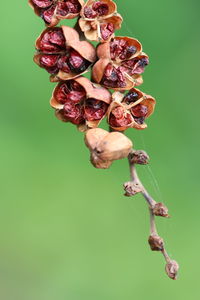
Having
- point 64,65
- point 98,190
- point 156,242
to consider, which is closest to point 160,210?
point 156,242

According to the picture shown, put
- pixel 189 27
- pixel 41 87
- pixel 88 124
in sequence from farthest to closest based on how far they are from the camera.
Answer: pixel 189 27
pixel 41 87
pixel 88 124

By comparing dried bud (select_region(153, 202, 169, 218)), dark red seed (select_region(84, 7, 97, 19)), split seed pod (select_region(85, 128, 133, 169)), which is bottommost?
dried bud (select_region(153, 202, 169, 218))

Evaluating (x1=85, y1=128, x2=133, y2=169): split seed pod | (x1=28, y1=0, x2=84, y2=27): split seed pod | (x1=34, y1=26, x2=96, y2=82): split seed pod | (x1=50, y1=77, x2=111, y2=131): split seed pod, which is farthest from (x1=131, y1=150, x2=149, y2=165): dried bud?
(x1=28, y1=0, x2=84, y2=27): split seed pod

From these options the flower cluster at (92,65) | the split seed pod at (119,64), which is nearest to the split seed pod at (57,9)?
the flower cluster at (92,65)

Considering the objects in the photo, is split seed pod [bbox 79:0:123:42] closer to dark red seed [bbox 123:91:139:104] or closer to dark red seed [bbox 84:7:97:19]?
dark red seed [bbox 84:7:97:19]

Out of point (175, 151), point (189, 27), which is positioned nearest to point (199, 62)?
point (189, 27)

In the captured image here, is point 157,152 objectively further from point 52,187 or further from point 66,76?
point 66,76

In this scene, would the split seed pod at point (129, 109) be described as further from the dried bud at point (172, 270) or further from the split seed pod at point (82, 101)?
the dried bud at point (172, 270)
